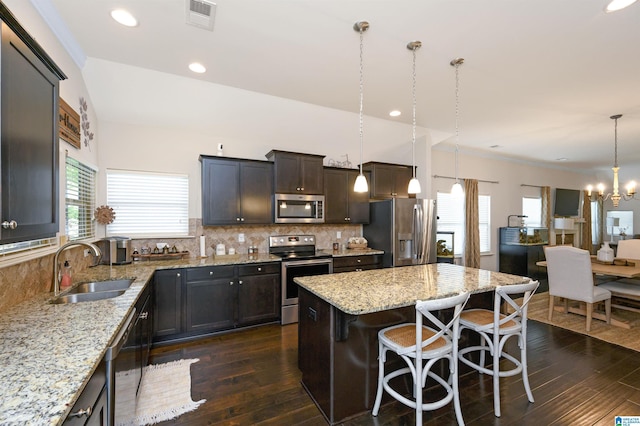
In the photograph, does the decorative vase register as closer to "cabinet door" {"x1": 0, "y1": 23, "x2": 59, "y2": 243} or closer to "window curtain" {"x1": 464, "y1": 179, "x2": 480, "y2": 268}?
"window curtain" {"x1": 464, "y1": 179, "x2": 480, "y2": 268}

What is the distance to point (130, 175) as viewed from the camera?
3725mm

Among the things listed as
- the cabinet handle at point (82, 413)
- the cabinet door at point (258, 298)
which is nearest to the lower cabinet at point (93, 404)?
the cabinet handle at point (82, 413)

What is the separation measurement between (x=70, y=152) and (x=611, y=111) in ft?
21.8

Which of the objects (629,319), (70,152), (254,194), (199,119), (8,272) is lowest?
(629,319)

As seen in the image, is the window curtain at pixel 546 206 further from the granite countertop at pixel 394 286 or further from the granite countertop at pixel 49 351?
the granite countertop at pixel 49 351

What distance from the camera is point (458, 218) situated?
6.06 meters

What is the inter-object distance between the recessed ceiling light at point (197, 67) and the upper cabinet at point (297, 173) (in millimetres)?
1471

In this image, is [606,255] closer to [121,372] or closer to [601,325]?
[601,325]

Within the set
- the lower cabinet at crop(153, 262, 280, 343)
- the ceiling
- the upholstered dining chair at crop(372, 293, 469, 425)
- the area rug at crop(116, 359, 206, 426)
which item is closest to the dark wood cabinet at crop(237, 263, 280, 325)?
the lower cabinet at crop(153, 262, 280, 343)

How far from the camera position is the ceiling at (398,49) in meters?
1.99

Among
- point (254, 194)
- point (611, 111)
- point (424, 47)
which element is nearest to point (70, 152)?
point (254, 194)

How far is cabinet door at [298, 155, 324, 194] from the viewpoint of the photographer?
4309 millimetres

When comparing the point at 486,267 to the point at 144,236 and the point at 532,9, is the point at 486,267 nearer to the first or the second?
the point at 532,9

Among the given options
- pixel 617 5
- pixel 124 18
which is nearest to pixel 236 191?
pixel 124 18
